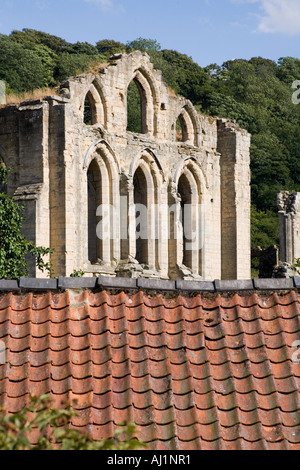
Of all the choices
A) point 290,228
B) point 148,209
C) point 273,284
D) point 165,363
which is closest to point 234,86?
point 290,228

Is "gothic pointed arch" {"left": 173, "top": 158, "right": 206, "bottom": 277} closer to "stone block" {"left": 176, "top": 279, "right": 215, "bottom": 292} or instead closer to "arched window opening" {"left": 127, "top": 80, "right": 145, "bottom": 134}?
"arched window opening" {"left": 127, "top": 80, "right": 145, "bottom": 134}

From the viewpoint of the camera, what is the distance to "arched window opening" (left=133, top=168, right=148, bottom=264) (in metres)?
30.5

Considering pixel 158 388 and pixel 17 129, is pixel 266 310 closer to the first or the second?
pixel 158 388

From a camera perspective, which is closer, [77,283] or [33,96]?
[77,283]

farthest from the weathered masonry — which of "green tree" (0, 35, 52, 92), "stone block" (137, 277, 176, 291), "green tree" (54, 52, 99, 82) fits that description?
"green tree" (54, 52, 99, 82)

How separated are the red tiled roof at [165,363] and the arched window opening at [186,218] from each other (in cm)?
2279

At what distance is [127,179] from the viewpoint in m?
29.1

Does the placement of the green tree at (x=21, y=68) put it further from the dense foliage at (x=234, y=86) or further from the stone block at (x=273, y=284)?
the stone block at (x=273, y=284)

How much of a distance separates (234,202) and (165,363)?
24855 mm

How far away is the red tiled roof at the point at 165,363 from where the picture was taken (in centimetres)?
790

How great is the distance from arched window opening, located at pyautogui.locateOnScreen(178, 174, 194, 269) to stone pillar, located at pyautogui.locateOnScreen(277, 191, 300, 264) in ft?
12.3

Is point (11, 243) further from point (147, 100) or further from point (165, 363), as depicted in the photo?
point (165, 363)

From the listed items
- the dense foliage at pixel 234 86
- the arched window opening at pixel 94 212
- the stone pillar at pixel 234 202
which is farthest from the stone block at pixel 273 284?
the dense foliage at pixel 234 86

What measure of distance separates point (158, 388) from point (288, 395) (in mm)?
975
